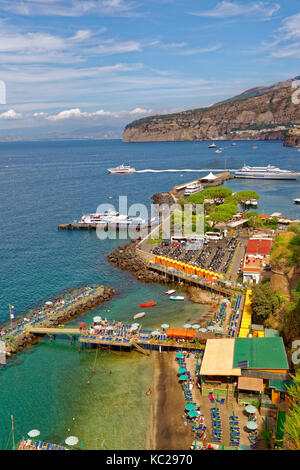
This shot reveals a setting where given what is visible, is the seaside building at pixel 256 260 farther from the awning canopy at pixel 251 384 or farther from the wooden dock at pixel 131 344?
the awning canopy at pixel 251 384

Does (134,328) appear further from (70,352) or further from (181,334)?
(70,352)

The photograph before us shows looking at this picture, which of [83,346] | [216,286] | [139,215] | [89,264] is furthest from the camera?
[139,215]

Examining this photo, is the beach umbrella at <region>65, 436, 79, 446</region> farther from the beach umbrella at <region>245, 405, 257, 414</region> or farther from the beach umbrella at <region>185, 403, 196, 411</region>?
the beach umbrella at <region>245, 405, 257, 414</region>

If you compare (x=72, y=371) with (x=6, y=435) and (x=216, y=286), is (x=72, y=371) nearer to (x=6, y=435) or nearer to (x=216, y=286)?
(x=6, y=435)

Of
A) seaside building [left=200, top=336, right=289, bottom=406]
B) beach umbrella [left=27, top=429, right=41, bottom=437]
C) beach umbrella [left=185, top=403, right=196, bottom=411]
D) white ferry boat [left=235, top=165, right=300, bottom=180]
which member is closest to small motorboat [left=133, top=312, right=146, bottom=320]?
seaside building [left=200, top=336, right=289, bottom=406]
